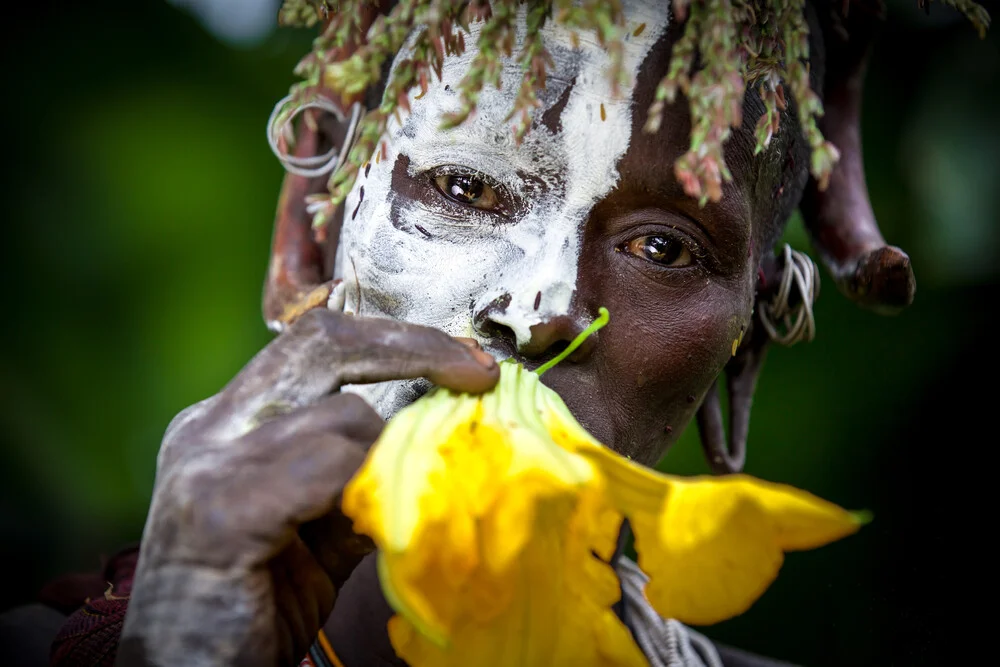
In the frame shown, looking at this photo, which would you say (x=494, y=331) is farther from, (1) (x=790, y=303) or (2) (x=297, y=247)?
Result: (1) (x=790, y=303)

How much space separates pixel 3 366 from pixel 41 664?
160 cm

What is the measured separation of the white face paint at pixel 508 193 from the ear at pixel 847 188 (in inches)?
30.7

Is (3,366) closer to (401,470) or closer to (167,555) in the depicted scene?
(167,555)

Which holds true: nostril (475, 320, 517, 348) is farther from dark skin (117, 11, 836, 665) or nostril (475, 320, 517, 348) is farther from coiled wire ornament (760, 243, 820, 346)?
coiled wire ornament (760, 243, 820, 346)

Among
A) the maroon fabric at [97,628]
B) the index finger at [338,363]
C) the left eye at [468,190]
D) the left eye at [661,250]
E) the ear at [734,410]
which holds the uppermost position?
the left eye at [468,190]

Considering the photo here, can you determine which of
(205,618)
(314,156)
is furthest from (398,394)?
(314,156)

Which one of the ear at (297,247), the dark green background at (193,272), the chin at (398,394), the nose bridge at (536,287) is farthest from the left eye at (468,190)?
the dark green background at (193,272)

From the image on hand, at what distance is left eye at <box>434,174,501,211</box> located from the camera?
5.75 ft

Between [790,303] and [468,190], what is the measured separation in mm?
1026

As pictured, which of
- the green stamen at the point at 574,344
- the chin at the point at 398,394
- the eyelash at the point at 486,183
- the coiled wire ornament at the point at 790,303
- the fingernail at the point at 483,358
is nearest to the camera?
the fingernail at the point at 483,358

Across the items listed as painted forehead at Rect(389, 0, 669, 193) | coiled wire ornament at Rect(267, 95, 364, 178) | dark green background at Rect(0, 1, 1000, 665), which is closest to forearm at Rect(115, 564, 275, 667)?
painted forehead at Rect(389, 0, 669, 193)

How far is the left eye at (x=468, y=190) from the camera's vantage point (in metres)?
1.75

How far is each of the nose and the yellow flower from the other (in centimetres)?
21

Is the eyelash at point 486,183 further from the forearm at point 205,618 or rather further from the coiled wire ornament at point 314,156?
the forearm at point 205,618
